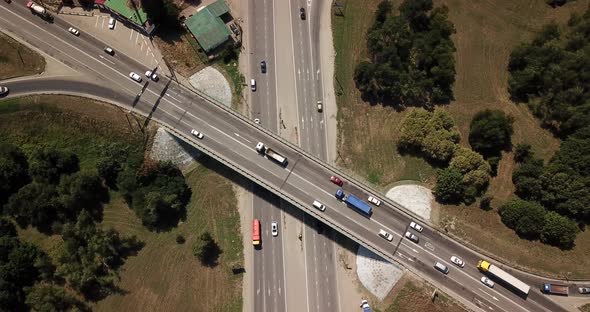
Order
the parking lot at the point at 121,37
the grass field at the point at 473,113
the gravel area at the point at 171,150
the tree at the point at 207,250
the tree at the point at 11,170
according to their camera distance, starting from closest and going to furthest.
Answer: the tree at the point at 207,250 < the tree at the point at 11,170 < the grass field at the point at 473,113 < the gravel area at the point at 171,150 < the parking lot at the point at 121,37

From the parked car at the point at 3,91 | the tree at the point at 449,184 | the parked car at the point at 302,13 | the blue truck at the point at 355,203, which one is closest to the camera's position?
the blue truck at the point at 355,203

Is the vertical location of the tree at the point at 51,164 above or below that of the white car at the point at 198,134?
below

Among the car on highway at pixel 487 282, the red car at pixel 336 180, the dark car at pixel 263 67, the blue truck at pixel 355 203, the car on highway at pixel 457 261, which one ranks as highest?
the dark car at pixel 263 67

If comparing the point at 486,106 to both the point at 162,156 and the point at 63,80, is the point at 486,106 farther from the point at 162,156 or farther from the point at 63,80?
the point at 63,80

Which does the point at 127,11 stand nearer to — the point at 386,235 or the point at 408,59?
the point at 408,59

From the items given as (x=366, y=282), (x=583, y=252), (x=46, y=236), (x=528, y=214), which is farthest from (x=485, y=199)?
(x=46, y=236)

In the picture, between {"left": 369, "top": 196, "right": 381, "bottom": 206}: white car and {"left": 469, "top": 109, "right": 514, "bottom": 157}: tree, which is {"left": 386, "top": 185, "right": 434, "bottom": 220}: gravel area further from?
{"left": 469, "top": 109, "right": 514, "bottom": 157}: tree

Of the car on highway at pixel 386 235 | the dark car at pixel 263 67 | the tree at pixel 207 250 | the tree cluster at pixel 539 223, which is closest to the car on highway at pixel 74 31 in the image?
the dark car at pixel 263 67

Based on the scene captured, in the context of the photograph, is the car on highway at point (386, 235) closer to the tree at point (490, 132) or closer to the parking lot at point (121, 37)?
the tree at point (490, 132)
